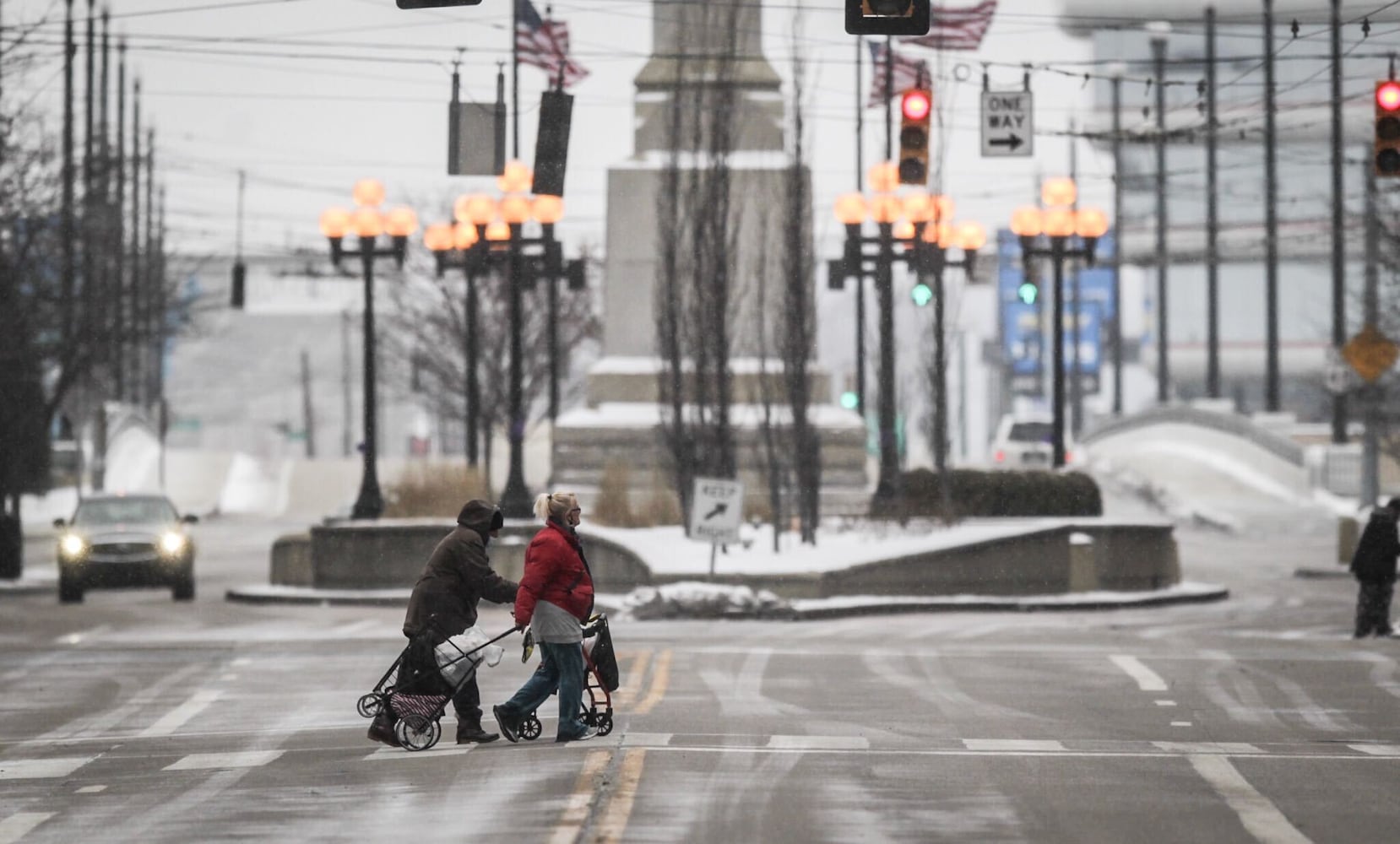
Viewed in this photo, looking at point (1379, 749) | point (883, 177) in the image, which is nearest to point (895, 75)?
point (883, 177)

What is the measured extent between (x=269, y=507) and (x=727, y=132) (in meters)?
47.8

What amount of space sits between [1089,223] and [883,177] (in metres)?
3.71

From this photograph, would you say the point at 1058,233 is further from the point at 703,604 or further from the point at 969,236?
the point at 703,604

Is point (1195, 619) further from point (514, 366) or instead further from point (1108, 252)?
point (1108, 252)

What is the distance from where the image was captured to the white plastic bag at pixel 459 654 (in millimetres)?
13883

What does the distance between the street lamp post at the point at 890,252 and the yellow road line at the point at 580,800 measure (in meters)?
22.4

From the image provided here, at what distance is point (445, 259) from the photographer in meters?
40.8

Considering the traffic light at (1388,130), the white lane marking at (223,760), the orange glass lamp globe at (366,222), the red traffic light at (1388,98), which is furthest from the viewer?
the orange glass lamp globe at (366,222)

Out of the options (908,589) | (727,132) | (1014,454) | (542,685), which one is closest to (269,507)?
(1014,454)

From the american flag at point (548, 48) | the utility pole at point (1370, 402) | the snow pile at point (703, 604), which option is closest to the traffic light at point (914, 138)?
the snow pile at point (703, 604)

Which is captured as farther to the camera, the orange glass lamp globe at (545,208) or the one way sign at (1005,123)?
the orange glass lamp globe at (545,208)

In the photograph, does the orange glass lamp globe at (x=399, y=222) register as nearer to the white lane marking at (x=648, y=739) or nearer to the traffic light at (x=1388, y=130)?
the traffic light at (x=1388, y=130)

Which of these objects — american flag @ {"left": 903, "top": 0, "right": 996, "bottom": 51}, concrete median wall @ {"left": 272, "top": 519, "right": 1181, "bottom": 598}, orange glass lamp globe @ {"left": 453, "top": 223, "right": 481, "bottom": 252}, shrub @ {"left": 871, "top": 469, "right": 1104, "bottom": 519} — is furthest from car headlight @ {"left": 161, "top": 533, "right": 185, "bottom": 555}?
american flag @ {"left": 903, "top": 0, "right": 996, "bottom": 51}

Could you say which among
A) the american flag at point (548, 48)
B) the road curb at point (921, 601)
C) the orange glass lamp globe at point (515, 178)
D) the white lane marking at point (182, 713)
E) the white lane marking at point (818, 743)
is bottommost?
the road curb at point (921, 601)
